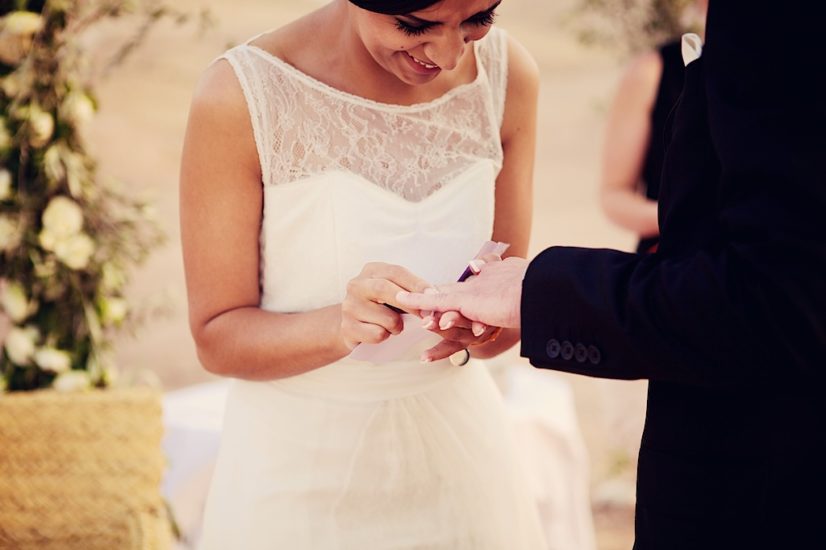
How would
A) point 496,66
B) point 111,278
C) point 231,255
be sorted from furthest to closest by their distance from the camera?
point 111,278 → point 496,66 → point 231,255

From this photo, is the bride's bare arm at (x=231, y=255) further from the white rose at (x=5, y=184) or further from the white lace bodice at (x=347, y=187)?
the white rose at (x=5, y=184)

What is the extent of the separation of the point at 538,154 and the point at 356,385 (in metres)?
11.8

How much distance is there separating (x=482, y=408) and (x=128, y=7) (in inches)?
69.7

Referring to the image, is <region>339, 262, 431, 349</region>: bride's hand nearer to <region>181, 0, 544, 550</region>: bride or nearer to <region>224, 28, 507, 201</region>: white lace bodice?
<region>181, 0, 544, 550</region>: bride

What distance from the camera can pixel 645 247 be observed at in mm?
3256

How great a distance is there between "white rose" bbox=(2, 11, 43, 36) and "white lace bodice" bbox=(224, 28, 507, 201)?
1104 millimetres

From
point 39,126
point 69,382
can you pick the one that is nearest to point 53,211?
point 39,126

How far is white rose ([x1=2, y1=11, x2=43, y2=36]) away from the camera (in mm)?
2705

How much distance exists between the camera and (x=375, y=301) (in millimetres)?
1659

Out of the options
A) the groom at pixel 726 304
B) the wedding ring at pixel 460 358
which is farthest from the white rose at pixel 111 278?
the groom at pixel 726 304

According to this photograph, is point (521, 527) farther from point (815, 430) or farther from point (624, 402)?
point (624, 402)

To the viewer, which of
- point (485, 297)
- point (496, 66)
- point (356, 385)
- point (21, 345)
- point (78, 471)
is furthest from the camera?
point (21, 345)

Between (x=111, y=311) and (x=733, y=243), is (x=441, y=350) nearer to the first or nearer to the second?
(x=733, y=243)

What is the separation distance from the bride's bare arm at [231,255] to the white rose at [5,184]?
1.15 meters
